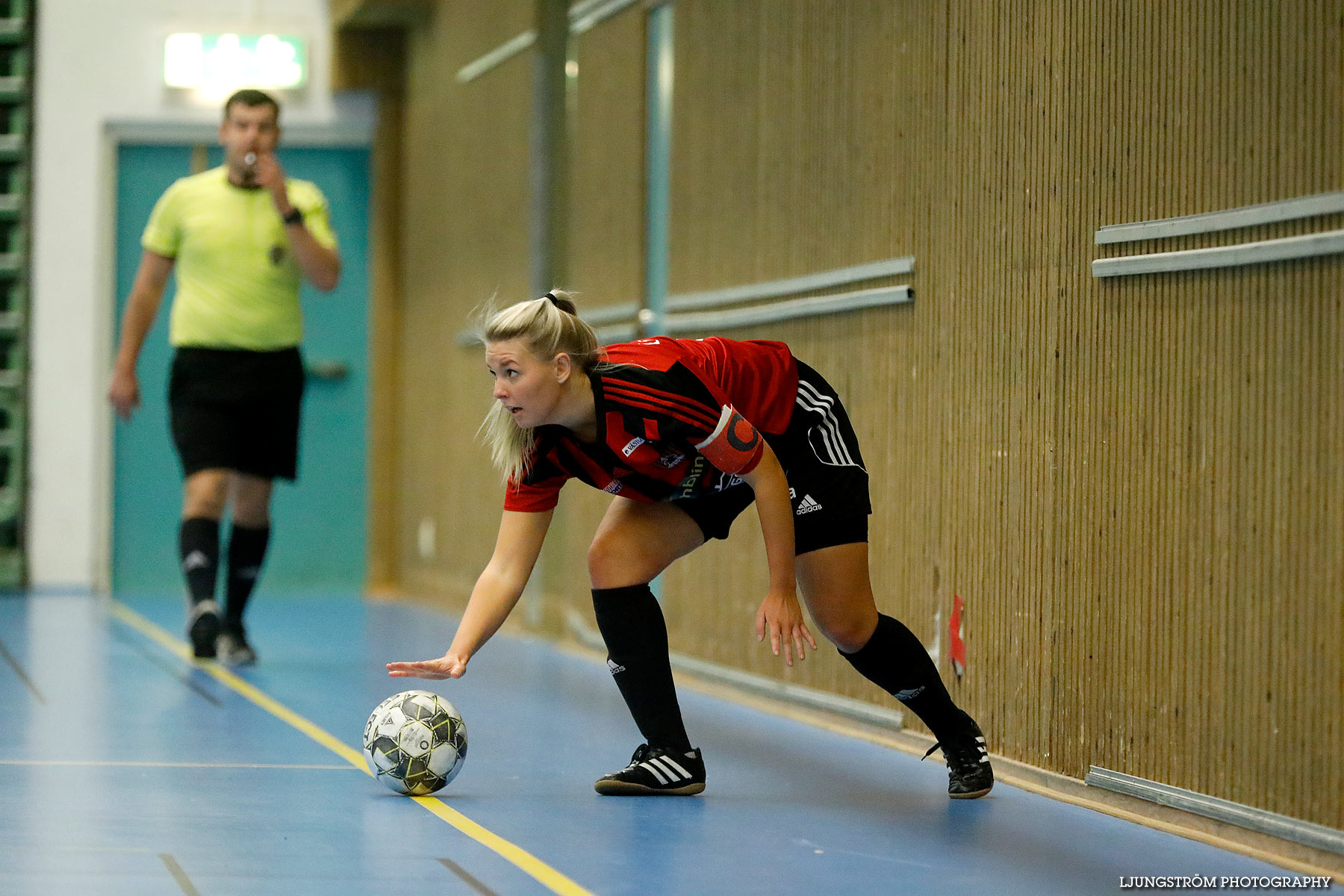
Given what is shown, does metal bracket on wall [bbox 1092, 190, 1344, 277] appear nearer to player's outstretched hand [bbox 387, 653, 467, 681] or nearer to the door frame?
player's outstretched hand [bbox 387, 653, 467, 681]

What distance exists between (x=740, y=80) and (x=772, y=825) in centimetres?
320

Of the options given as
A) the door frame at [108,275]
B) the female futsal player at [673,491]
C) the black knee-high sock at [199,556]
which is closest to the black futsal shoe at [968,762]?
the female futsal player at [673,491]

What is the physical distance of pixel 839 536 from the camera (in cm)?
390

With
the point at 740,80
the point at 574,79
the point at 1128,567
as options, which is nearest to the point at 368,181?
the point at 574,79

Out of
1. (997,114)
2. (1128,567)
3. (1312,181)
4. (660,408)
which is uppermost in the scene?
(997,114)

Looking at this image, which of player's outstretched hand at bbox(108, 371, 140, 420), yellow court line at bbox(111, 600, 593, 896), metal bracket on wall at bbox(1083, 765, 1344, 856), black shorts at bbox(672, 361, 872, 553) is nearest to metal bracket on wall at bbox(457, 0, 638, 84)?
player's outstretched hand at bbox(108, 371, 140, 420)

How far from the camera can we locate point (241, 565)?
6492 millimetres

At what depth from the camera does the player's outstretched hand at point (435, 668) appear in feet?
11.3

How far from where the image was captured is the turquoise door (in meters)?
10.2

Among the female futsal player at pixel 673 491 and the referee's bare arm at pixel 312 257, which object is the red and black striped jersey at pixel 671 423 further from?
the referee's bare arm at pixel 312 257

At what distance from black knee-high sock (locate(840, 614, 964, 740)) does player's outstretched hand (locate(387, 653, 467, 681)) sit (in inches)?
37.7

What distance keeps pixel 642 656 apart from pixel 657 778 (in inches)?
11.2

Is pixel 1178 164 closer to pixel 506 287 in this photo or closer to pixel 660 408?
pixel 660 408

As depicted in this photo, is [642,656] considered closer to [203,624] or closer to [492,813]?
[492,813]
